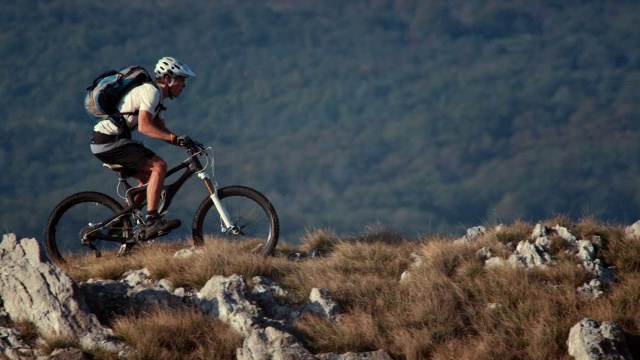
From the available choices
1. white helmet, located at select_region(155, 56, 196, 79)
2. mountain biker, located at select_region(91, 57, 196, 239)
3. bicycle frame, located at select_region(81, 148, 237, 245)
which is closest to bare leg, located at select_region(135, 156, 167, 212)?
mountain biker, located at select_region(91, 57, 196, 239)

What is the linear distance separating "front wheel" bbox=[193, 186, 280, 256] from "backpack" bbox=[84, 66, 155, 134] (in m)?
1.63

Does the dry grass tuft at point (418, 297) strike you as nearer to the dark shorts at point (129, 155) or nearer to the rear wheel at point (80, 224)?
the rear wheel at point (80, 224)

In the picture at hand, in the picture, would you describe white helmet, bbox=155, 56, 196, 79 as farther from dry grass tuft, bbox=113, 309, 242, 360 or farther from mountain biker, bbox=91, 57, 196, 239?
dry grass tuft, bbox=113, 309, 242, 360

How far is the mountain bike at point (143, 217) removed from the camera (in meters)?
12.4

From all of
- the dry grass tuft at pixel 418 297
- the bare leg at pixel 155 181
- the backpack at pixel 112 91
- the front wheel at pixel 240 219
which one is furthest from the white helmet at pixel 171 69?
the dry grass tuft at pixel 418 297

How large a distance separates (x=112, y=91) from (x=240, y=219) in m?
2.42

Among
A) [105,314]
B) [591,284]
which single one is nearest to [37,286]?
[105,314]

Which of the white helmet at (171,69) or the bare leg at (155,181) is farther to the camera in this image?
the white helmet at (171,69)

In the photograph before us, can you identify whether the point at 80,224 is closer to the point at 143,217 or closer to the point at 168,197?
the point at 143,217

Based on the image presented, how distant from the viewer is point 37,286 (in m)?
10.4

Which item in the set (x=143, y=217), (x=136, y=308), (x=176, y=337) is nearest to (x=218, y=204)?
Answer: (x=143, y=217)

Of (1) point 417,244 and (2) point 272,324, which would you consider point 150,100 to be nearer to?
(2) point 272,324

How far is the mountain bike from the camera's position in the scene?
1237cm

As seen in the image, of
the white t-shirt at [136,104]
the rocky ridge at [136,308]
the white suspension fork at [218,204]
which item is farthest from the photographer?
the white suspension fork at [218,204]
